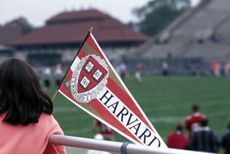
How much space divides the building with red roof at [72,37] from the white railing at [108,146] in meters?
67.3

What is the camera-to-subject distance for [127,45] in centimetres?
7681

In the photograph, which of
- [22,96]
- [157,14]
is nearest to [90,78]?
[22,96]

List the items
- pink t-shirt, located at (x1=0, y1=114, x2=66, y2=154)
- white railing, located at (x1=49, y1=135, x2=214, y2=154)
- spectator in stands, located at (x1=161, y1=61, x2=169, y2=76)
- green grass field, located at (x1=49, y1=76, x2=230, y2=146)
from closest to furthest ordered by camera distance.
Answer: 1. white railing, located at (x1=49, y1=135, x2=214, y2=154)
2. pink t-shirt, located at (x1=0, y1=114, x2=66, y2=154)
3. green grass field, located at (x1=49, y1=76, x2=230, y2=146)
4. spectator in stands, located at (x1=161, y1=61, x2=169, y2=76)

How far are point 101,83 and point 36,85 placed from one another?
366 mm

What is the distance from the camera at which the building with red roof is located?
75.6m

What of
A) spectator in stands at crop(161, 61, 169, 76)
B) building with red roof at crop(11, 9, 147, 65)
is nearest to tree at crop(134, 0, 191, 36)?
building with red roof at crop(11, 9, 147, 65)

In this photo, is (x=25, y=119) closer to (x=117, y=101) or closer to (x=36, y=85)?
(x=36, y=85)

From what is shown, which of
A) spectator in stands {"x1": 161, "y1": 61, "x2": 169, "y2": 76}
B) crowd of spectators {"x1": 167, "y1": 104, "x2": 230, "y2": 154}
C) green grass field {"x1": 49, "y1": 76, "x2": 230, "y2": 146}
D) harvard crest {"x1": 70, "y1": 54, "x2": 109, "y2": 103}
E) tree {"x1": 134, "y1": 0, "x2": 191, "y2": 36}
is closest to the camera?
harvard crest {"x1": 70, "y1": 54, "x2": 109, "y2": 103}

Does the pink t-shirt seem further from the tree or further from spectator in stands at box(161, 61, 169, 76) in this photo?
the tree

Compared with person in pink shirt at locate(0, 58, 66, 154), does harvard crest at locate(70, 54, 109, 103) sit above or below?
above

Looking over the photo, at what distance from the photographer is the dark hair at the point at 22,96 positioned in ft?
9.09

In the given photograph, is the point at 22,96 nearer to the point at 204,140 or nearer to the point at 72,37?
the point at 204,140

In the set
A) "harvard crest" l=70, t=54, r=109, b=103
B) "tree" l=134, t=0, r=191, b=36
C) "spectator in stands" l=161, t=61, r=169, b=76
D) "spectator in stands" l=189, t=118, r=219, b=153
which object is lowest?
"harvard crest" l=70, t=54, r=109, b=103

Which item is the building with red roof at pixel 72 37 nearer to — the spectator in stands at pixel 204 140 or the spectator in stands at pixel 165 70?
the spectator in stands at pixel 165 70
